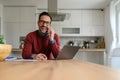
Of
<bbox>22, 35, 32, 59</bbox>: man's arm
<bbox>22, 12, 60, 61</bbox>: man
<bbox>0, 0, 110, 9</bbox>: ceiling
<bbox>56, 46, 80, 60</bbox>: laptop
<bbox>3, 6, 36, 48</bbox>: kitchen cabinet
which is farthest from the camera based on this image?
<bbox>3, 6, 36, 48</bbox>: kitchen cabinet

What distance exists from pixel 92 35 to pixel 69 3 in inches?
43.7

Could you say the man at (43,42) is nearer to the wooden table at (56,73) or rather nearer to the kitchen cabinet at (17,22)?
the wooden table at (56,73)

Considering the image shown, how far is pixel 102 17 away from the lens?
17.2 ft

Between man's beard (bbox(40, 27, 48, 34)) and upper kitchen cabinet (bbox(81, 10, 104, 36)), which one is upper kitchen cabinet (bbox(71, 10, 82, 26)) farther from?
man's beard (bbox(40, 27, 48, 34))

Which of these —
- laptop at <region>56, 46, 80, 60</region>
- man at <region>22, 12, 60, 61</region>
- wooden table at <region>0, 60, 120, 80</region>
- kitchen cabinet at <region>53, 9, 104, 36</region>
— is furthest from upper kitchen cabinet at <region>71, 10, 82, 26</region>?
wooden table at <region>0, 60, 120, 80</region>

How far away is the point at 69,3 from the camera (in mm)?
4723

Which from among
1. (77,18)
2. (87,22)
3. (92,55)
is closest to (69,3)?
(77,18)

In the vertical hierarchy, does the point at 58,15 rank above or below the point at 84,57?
above

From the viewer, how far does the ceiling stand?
456 centimetres

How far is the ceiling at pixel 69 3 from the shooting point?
4.56 meters

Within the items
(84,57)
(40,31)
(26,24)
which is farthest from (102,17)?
(40,31)

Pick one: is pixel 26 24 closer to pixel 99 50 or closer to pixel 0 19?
pixel 0 19

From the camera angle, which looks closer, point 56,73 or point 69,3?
point 56,73

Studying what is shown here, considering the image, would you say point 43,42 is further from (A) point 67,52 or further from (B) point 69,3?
(B) point 69,3
